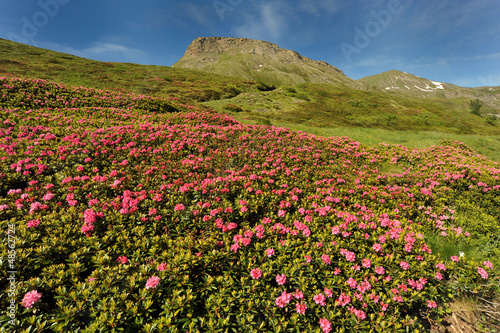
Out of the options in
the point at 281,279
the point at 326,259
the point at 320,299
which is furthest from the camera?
the point at 326,259

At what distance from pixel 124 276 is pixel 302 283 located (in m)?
3.11

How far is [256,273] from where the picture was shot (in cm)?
344

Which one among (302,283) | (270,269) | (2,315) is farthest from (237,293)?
(2,315)

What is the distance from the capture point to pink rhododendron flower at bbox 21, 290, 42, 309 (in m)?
2.54

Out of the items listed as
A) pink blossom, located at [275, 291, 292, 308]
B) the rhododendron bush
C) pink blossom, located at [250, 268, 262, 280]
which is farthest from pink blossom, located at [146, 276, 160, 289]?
pink blossom, located at [275, 291, 292, 308]

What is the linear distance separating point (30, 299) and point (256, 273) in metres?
3.22

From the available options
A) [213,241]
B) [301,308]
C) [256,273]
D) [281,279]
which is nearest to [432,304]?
[301,308]

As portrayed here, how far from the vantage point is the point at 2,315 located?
2.48 metres

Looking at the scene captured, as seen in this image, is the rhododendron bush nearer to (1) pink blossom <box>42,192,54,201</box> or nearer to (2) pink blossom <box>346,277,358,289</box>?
(2) pink blossom <box>346,277,358,289</box>

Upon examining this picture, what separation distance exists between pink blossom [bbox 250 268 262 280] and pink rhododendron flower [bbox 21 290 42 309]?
3077mm

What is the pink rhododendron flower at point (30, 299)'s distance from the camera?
8.34 feet

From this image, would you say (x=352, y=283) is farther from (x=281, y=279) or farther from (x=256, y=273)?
(x=256, y=273)

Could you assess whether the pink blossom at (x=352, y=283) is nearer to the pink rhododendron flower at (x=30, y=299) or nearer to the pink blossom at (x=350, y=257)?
the pink blossom at (x=350, y=257)

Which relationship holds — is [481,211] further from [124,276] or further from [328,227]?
[124,276]
